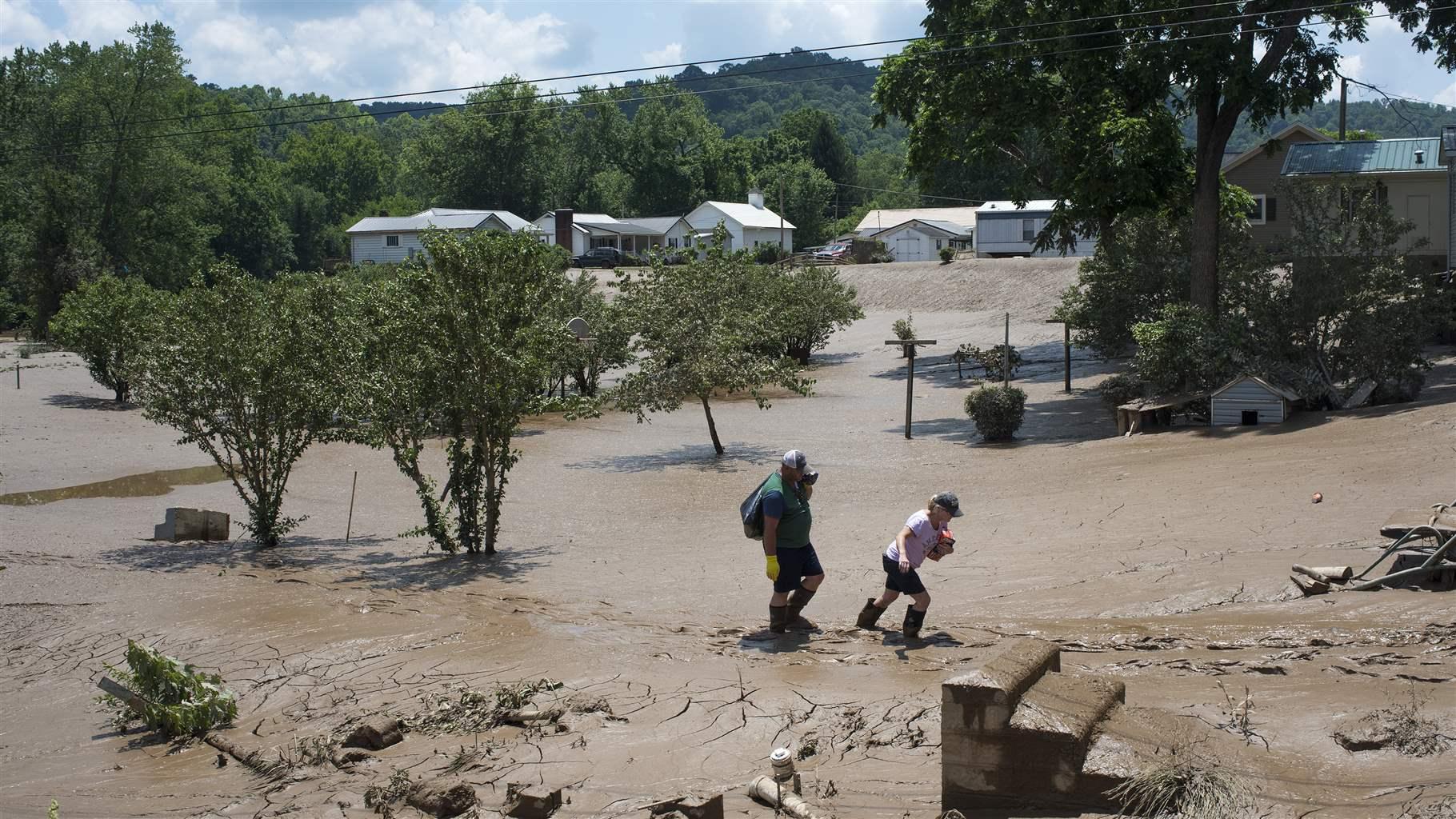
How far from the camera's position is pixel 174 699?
360 inches

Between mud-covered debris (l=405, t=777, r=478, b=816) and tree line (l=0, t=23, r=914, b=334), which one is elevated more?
tree line (l=0, t=23, r=914, b=334)

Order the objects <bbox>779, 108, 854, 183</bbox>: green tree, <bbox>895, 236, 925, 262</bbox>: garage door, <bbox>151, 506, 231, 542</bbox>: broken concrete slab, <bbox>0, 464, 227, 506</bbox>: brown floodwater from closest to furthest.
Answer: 1. <bbox>151, 506, 231, 542</bbox>: broken concrete slab
2. <bbox>0, 464, 227, 506</bbox>: brown floodwater
3. <bbox>895, 236, 925, 262</bbox>: garage door
4. <bbox>779, 108, 854, 183</bbox>: green tree

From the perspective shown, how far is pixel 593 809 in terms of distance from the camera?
6.85m

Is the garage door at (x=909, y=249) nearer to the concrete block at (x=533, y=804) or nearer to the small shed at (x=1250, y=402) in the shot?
the small shed at (x=1250, y=402)

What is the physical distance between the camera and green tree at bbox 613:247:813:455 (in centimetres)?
2527

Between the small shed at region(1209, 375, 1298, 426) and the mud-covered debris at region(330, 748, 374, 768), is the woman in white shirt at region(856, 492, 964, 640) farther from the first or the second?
the small shed at region(1209, 375, 1298, 426)

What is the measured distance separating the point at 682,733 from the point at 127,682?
460cm

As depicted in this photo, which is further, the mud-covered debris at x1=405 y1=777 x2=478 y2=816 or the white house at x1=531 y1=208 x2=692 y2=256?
the white house at x1=531 y1=208 x2=692 y2=256

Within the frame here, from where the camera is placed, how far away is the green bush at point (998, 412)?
26047 millimetres

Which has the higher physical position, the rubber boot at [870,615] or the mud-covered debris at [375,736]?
the rubber boot at [870,615]

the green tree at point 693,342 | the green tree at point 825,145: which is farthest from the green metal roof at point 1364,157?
the green tree at point 825,145

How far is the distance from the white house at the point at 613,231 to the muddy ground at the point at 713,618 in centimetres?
6259

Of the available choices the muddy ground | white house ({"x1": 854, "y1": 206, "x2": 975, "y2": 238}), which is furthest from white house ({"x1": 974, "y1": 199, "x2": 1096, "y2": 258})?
the muddy ground

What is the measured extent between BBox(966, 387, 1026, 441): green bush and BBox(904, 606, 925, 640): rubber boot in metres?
16.8
